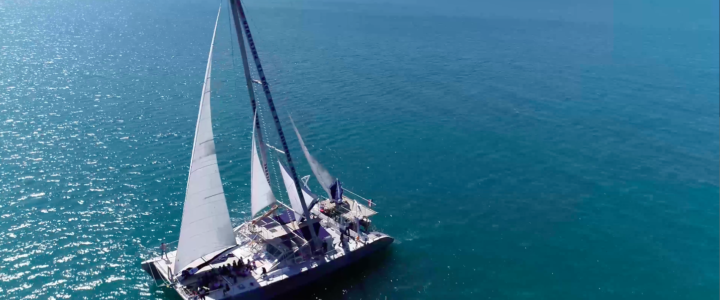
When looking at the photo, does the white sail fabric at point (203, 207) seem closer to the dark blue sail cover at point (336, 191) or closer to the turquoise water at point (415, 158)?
the turquoise water at point (415, 158)

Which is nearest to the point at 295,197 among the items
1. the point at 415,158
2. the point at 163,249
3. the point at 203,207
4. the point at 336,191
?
the point at 336,191

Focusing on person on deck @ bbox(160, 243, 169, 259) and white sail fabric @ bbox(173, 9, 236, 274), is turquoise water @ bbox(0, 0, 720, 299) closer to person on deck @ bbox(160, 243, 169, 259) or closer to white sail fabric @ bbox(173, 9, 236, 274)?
person on deck @ bbox(160, 243, 169, 259)


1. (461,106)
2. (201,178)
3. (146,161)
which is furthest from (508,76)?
(201,178)

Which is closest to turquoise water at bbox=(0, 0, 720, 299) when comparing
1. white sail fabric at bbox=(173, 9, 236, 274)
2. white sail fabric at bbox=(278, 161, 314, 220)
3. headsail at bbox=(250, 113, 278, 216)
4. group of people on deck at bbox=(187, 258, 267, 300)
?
group of people on deck at bbox=(187, 258, 267, 300)

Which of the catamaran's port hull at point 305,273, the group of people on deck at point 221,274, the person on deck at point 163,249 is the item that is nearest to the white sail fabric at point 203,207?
the group of people on deck at point 221,274

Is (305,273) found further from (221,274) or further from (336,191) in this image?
(336,191)

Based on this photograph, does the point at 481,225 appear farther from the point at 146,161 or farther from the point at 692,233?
the point at 146,161
